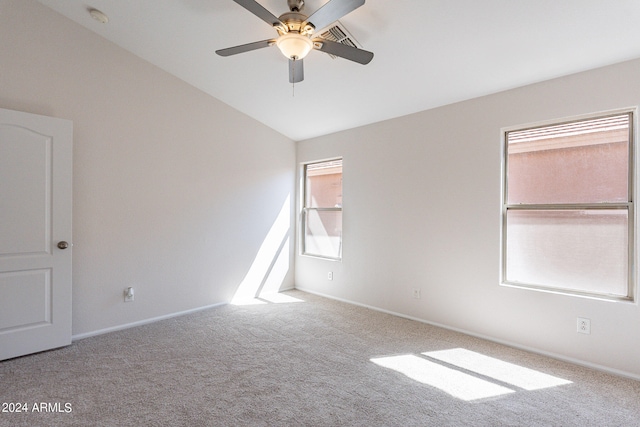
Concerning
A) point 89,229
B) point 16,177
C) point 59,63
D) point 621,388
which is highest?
point 59,63

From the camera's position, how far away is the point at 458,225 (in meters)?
3.26

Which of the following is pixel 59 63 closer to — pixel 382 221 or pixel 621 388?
pixel 382 221

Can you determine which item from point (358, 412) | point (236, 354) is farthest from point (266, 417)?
point (236, 354)

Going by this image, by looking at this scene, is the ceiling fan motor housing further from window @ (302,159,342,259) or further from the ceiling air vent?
window @ (302,159,342,259)

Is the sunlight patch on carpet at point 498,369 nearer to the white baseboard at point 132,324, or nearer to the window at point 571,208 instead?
the window at point 571,208

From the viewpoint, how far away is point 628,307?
237cm

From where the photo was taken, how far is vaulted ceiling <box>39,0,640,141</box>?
216cm

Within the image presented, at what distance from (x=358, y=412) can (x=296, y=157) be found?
3.83 meters

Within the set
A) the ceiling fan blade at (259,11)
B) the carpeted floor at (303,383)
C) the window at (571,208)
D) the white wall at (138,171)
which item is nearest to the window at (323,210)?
the white wall at (138,171)

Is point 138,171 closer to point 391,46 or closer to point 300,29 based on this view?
point 300,29

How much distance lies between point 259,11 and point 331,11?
45cm

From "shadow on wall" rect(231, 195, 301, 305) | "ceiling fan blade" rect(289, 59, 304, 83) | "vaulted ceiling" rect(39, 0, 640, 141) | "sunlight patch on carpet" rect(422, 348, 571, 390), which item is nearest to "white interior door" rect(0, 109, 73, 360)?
"vaulted ceiling" rect(39, 0, 640, 141)

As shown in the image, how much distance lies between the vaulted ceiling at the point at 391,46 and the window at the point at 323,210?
3.36 feet

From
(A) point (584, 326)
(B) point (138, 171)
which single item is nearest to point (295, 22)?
(B) point (138, 171)
